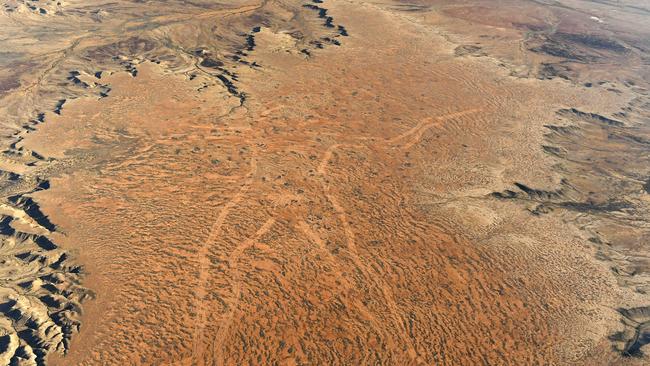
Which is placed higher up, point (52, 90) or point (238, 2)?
point (238, 2)

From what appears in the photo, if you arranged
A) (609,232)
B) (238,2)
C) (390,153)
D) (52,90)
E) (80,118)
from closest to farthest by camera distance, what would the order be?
1. (609,232)
2. (390,153)
3. (80,118)
4. (52,90)
5. (238,2)

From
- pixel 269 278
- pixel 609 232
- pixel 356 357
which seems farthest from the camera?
pixel 609 232

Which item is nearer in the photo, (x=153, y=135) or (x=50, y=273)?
(x=50, y=273)

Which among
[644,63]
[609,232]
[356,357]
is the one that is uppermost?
[644,63]

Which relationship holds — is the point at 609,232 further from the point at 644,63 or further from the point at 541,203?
the point at 644,63

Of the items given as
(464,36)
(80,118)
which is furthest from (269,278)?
(464,36)

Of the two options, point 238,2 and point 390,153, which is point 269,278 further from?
point 238,2
